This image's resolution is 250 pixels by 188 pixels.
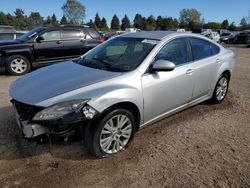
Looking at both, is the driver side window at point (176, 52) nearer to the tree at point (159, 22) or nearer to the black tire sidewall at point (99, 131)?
the black tire sidewall at point (99, 131)

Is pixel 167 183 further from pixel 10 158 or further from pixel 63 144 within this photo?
pixel 10 158

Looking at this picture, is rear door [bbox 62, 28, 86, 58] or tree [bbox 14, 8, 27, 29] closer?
rear door [bbox 62, 28, 86, 58]

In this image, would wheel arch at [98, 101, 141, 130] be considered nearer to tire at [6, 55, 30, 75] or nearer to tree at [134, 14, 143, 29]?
tire at [6, 55, 30, 75]

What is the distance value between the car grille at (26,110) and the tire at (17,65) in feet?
18.9

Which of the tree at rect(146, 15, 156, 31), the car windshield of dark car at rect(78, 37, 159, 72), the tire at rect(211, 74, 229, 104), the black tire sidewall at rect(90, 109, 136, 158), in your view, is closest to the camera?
the black tire sidewall at rect(90, 109, 136, 158)

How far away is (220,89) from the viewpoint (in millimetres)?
5484

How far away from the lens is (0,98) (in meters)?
5.99

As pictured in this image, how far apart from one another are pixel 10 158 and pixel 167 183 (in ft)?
6.64

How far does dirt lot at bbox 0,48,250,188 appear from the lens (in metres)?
3.06

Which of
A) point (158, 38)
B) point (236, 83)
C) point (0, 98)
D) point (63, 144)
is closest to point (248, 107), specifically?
point (236, 83)

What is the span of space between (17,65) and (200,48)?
245 inches

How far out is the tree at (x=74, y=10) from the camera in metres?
56.9

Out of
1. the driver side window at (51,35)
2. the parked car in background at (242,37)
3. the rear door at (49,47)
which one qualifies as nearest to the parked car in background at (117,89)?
the rear door at (49,47)

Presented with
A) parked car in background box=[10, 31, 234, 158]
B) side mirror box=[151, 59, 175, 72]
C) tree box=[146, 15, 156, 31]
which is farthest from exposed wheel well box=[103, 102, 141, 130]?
tree box=[146, 15, 156, 31]
